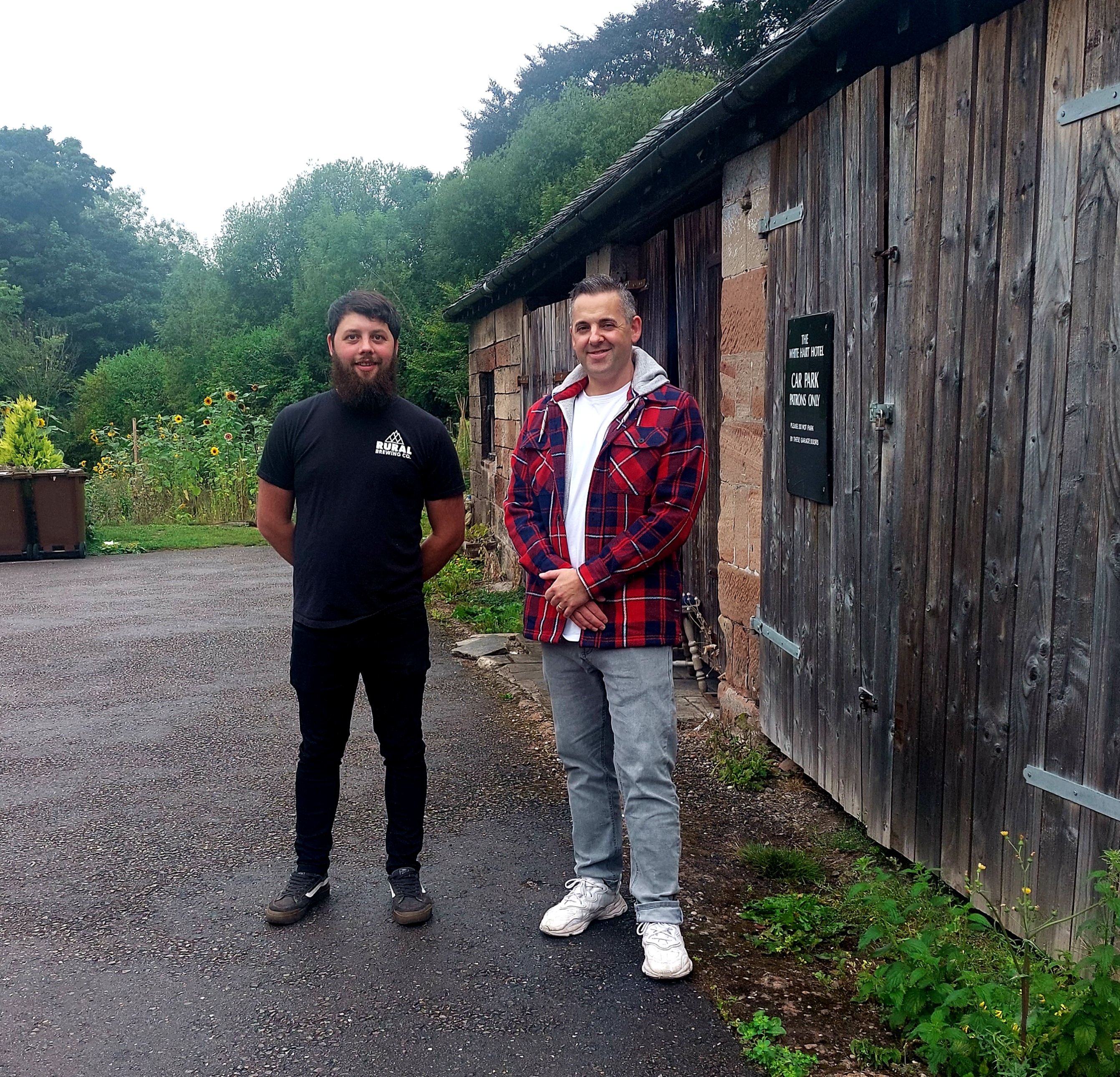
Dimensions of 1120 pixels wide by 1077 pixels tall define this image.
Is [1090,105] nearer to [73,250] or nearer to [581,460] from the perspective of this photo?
[581,460]

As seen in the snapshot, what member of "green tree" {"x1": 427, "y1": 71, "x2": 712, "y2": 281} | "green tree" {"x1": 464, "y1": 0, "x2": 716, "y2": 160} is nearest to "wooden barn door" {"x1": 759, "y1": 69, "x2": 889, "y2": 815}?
"green tree" {"x1": 427, "y1": 71, "x2": 712, "y2": 281}

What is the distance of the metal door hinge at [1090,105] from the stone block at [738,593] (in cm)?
279

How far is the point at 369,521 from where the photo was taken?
11.3 ft

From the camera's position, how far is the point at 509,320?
11031 millimetres

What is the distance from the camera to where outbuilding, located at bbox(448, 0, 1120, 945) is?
2.81 m

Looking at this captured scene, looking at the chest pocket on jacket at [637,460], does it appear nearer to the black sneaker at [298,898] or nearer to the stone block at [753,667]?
the black sneaker at [298,898]

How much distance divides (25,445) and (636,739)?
12.7 meters

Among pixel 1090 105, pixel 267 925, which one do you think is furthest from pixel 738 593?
pixel 1090 105

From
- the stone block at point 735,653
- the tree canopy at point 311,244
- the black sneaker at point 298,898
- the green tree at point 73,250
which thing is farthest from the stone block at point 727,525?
the green tree at point 73,250

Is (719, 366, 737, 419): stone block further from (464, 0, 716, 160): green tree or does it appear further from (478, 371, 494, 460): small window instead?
(464, 0, 716, 160): green tree

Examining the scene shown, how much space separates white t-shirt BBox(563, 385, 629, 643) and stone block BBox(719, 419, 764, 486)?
198 cm

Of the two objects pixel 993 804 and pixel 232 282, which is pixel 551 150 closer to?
pixel 232 282

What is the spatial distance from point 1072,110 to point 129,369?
122 ft

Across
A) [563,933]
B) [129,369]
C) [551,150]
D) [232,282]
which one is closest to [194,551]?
[563,933]
